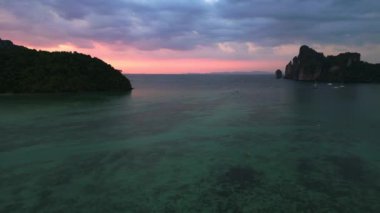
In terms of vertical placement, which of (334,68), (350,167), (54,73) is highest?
(334,68)

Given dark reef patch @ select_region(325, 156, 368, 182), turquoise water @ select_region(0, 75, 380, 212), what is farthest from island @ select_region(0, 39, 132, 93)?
dark reef patch @ select_region(325, 156, 368, 182)

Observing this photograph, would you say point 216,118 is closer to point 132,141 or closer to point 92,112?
point 132,141

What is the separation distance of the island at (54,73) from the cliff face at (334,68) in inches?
3809

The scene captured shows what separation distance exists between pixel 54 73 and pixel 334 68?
118 meters

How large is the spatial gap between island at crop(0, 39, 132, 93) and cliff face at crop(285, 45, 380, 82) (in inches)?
3809

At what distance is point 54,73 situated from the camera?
7456 cm

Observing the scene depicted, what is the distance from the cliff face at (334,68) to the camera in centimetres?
13159

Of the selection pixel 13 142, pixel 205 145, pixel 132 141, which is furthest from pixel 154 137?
pixel 13 142

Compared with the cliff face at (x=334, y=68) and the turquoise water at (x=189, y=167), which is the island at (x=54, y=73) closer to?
the turquoise water at (x=189, y=167)

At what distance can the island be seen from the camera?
224 ft

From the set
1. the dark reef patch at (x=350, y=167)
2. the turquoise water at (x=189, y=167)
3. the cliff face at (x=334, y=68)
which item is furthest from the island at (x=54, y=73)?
the cliff face at (x=334, y=68)

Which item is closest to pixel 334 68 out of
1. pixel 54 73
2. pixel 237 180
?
pixel 54 73

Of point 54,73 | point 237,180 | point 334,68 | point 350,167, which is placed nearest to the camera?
point 237,180

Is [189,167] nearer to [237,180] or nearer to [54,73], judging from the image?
[237,180]
